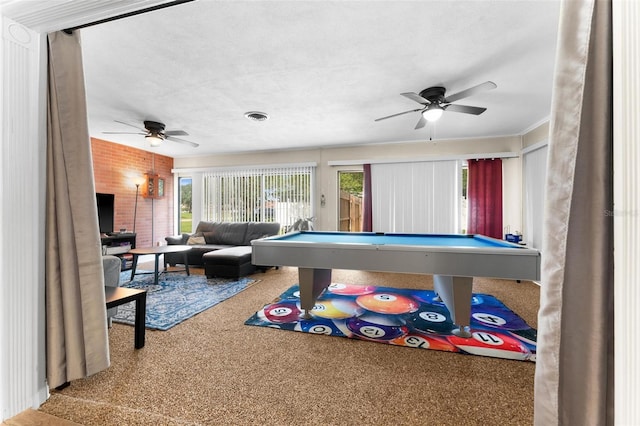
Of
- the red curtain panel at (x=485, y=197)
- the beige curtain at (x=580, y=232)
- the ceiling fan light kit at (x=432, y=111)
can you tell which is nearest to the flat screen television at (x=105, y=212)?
the ceiling fan light kit at (x=432, y=111)

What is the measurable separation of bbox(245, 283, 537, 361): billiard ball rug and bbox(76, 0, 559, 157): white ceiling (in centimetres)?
243

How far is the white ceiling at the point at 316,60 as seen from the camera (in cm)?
183

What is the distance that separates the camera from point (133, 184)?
5.63m

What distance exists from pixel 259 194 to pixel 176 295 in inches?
129

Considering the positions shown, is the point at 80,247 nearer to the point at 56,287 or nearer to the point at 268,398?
the point at 56,287

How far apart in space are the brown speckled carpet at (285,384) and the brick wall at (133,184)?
153 inches

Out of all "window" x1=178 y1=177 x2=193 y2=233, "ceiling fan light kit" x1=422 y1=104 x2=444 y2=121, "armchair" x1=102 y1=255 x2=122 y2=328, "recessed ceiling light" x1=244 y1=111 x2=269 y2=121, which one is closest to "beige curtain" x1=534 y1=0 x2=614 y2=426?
"ceiling fan light kit" x1=422 y1=104 x2=444 y2=121

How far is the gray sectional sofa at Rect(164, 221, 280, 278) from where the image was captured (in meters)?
4.23

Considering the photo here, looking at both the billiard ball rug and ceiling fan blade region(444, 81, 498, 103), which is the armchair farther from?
ceiling fan blade region(444, 81, 498, 103)

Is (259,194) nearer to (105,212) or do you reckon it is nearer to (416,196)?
(105,212)

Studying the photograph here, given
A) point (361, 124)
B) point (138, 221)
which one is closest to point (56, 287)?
point (361, 124)

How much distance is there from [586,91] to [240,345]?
2.45 meters

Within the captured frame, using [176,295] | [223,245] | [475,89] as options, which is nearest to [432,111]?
[475,89]

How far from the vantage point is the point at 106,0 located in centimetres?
126
